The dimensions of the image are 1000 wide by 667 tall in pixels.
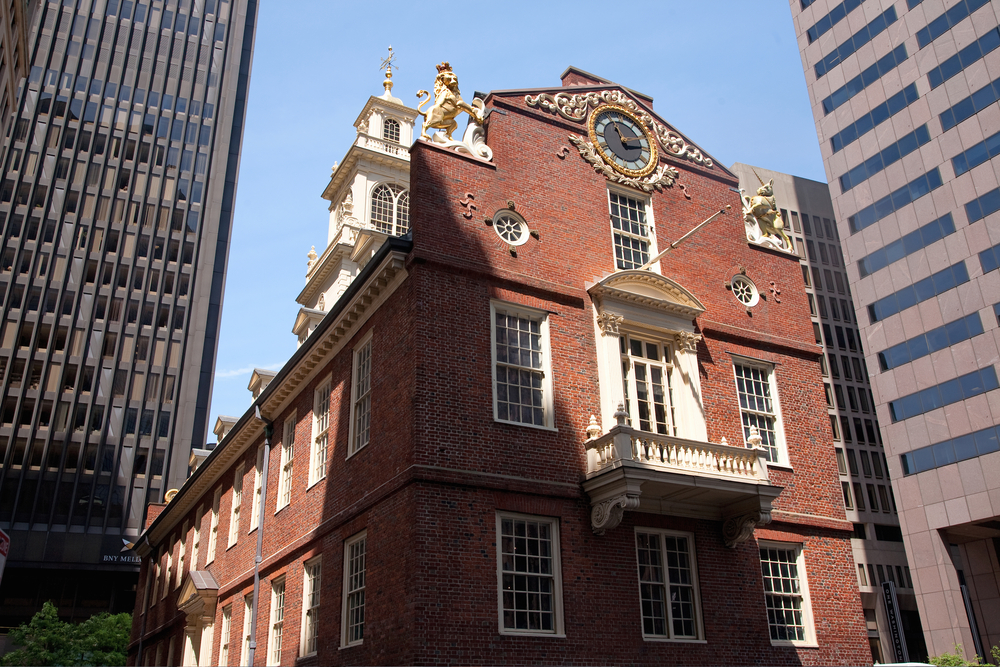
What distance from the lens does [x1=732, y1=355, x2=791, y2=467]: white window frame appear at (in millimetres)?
21234

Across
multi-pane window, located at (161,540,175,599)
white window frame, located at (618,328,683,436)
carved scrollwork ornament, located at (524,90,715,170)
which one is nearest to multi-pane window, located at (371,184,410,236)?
multi-pane window, located at (161,540,175,599)

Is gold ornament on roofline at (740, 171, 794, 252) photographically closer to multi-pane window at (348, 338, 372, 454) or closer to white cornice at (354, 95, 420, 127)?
multi-pane window at (348, 338, 372, 454)

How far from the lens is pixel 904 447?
46625 mm

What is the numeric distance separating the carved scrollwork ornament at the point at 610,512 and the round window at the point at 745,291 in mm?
8063

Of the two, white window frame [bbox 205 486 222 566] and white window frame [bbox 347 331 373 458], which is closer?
white window frame [bbox 347 331 373 458]

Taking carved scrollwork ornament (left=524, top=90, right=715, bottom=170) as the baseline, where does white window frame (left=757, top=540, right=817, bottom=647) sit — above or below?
below

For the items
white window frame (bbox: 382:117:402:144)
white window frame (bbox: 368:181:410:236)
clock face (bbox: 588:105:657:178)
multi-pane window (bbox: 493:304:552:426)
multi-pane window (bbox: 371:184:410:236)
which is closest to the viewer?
multi-pane window (bbox: 493:304:552:426)

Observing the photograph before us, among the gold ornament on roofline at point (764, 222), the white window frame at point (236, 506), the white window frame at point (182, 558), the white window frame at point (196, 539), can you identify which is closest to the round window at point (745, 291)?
the gold ornament on roofline at point (764, 222)

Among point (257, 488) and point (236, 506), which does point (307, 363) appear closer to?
point (257, 488)

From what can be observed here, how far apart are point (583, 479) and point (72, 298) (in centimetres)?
6918

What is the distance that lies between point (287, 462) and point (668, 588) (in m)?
11.4

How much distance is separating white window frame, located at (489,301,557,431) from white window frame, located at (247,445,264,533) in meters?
10.3

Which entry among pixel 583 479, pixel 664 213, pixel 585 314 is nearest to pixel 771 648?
pixel 583 479

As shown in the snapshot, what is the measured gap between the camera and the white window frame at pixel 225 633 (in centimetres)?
2636
